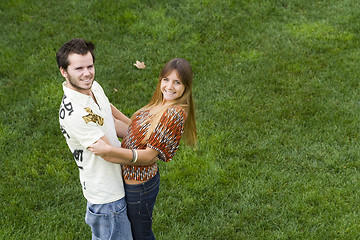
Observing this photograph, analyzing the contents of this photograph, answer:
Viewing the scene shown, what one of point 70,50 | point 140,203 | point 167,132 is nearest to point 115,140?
point 167,132

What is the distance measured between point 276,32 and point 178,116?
5269 mm

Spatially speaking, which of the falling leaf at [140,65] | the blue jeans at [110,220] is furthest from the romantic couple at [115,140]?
the falling leaf at [140,65]

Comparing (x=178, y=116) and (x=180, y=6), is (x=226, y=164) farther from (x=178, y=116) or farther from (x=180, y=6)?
Result: (x=180, y=6)

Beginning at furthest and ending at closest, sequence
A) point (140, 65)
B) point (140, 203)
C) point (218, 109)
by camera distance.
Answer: point (140, 65) → point (218, 109) → point (140, 203)

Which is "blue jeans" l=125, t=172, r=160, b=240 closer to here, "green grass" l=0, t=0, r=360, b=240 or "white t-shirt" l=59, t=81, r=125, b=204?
"white t-shirt" l=59, t=81, r=125, b=204

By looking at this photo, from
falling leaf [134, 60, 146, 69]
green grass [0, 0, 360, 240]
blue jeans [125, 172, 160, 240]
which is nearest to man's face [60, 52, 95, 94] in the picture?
blue jeans [125, 172, 160, 240]

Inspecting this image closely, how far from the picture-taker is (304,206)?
5238 millimetres

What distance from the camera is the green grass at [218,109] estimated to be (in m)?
5.18

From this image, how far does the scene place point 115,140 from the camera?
11.8 feet

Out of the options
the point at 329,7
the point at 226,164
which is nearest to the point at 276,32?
the point at 329,7

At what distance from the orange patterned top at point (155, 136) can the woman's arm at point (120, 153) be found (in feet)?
0.22

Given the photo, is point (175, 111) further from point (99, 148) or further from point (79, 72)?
point (79, 72)

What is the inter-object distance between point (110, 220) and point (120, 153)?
62 centimetres

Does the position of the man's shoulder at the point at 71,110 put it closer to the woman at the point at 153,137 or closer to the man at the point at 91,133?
the man at the point at 91,133
